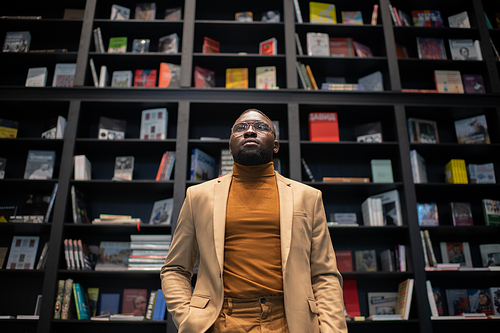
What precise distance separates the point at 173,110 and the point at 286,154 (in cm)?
111

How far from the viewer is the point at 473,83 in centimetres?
366

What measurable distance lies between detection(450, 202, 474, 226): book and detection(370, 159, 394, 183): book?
639 millimetres

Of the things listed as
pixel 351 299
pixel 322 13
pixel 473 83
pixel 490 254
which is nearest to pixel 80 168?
pixel 351 299

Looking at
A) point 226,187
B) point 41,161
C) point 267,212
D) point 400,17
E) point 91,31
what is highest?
point 400,17

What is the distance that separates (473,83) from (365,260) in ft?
6.65

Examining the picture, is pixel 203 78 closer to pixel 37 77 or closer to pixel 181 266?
pixel 37 77

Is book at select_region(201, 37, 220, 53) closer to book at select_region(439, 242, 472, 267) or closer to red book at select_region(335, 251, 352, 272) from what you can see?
red book at select_region(335, 251, 352, 272)

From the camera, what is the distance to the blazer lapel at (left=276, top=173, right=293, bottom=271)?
154 cm

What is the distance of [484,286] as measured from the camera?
10.8 ft

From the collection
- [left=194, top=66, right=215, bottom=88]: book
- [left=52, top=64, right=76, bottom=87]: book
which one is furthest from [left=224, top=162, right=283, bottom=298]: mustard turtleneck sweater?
[left=52, top=64, right=76, bottom=87]: book

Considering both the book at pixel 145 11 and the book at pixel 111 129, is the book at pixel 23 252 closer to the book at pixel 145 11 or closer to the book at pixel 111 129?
the book at pixel 111 129

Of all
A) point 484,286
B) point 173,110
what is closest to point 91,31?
point 173,110

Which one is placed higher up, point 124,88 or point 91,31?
point 91,31

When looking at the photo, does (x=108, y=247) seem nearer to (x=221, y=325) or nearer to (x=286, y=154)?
(x=286, y=154)
